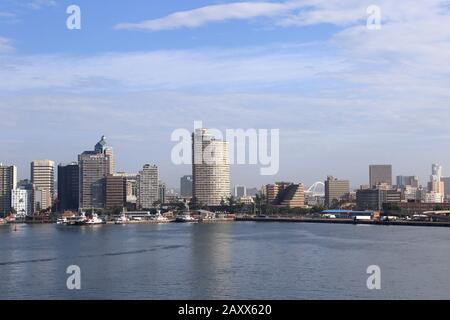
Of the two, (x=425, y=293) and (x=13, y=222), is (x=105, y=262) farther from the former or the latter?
(x=13, y=222)

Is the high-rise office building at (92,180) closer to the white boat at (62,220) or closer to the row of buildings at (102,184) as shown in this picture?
the row of buildings at (102,184)

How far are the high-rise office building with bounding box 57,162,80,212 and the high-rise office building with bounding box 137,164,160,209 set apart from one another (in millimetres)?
6998

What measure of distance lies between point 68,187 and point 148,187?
9.02 metres

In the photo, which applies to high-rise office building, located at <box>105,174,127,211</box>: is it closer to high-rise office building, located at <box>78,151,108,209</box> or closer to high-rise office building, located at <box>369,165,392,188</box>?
high-rise office building, located at <box>78,151,108,209</box>

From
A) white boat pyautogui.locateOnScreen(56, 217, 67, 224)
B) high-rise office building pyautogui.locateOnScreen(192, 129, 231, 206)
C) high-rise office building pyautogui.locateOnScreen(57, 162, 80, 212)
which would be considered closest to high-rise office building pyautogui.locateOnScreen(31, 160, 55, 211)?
high-rise office building pyautogui.locateOnScreen(57, 162, 80, 212)

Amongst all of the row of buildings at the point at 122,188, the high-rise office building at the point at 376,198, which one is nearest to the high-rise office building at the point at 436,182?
the row of buildings at the point at 122,188

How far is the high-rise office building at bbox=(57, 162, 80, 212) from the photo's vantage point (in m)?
68.8

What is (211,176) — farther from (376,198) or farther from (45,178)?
(45,178)

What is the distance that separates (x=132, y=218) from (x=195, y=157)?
1602 cm

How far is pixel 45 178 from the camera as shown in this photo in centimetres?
→ 7381

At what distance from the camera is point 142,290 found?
34.7 feet

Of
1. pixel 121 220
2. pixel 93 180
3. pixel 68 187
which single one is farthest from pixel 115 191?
pixel 121 220

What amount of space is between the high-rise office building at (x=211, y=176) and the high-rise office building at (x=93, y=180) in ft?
32.0
